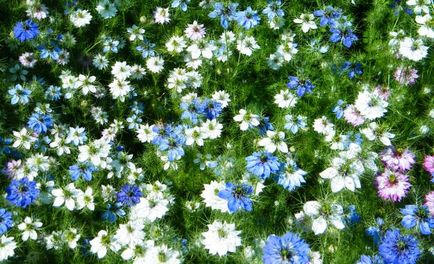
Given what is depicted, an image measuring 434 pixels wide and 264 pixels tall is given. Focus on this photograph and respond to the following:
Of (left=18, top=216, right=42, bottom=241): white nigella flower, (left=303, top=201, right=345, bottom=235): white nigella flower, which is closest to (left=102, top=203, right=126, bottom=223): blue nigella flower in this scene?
(left=18, top=216, right=42, bottom=241): white nigella flower

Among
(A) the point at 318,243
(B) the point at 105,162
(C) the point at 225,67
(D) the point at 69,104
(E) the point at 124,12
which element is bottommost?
(A) the point at 318,243

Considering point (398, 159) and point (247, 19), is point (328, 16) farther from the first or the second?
point (398, 159)

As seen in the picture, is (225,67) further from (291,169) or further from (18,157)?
(18,157)

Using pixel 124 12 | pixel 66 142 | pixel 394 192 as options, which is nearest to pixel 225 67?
pixel 124 12

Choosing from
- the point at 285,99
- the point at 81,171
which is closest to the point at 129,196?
the point at 81,171

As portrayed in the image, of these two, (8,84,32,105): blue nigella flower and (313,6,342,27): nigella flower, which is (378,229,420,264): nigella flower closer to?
(313,6,342,27): nigella flower

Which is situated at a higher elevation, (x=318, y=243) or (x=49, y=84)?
(x=49, y=84)
